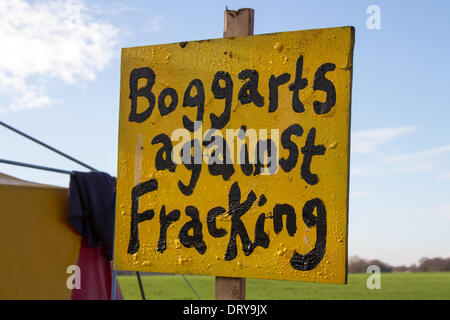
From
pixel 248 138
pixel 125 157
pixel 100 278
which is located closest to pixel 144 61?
pixel 125 157

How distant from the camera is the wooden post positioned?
84.6 inches

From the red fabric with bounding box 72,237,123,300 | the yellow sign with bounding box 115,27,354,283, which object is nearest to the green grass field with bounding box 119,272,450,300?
the red fabric with bounding box 72,237,123,300

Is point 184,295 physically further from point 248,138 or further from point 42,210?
point 248,138

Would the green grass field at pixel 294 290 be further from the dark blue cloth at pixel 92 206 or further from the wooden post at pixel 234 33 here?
the wooden post at pixel 234 33

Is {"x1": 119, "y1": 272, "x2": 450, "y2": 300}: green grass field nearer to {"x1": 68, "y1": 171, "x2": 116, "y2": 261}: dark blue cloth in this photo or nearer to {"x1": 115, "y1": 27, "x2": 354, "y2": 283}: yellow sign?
{"x1": 68, "y1": 171, "x2": 116, "y2": 261}: dark blue cloth

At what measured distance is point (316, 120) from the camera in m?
2.05

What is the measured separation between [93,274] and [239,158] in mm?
3077

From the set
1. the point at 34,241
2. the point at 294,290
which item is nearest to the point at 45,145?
A: the point at 34,241

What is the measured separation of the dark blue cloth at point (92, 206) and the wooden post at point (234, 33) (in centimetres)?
252

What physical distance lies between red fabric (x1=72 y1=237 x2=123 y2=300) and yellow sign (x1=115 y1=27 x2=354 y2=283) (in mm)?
2441

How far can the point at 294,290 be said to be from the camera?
9.45 m
